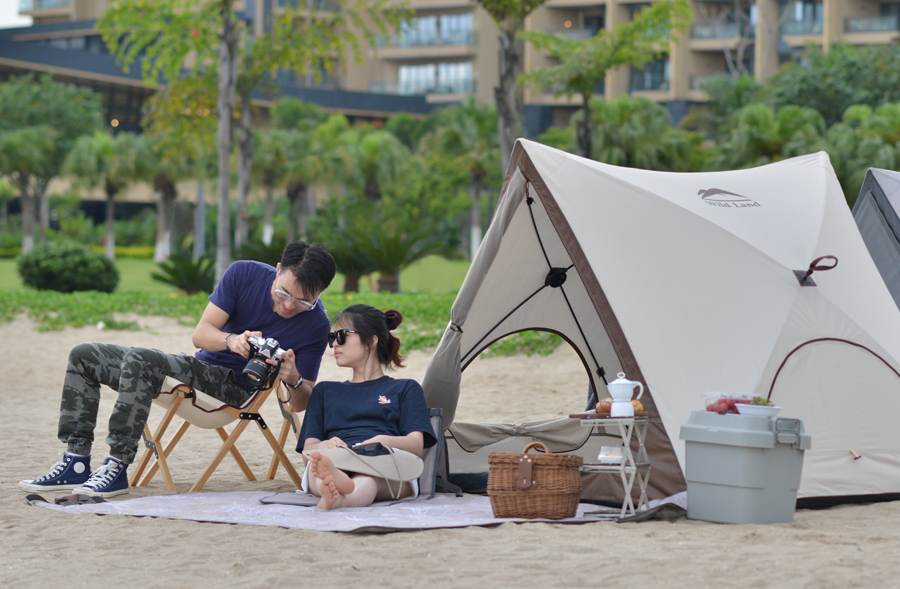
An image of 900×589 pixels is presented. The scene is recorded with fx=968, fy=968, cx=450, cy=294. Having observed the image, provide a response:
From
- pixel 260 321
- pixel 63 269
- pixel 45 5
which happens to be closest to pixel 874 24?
pixel 63 269

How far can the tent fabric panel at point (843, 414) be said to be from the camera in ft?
14.0

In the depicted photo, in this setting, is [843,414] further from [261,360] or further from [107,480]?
[107,480]

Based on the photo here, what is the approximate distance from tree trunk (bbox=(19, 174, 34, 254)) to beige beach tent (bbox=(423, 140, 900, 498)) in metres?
31.1

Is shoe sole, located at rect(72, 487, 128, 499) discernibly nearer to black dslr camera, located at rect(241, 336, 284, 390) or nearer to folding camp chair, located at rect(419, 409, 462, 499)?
black dslr camera, located at rect(241, 336, 284, 390)

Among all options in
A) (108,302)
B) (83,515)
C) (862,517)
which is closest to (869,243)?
(862,517)

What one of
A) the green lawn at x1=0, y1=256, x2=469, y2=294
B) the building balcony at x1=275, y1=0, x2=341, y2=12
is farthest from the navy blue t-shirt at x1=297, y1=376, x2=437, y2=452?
the green lawn at x1=0, y1=256, x2=469, y2=294

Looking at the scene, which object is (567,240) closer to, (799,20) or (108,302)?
(108,302)

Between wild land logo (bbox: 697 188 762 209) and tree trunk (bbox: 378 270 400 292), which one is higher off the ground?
wild land logo (bbox: 697 188 762 209)

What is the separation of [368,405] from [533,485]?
895mm

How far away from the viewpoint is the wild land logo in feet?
15.5

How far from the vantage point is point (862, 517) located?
3.96 m

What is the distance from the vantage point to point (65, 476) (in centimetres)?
450

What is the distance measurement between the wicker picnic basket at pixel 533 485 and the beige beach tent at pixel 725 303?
493 millimetres

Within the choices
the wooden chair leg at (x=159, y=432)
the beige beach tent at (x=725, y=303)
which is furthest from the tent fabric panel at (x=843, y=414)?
the wooden chair leg at (x=159, y=432)
